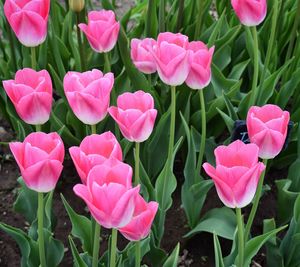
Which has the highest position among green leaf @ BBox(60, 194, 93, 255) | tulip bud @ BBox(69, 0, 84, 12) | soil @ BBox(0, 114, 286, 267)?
tulip bud @ BBox(69, 0, 84, 12)

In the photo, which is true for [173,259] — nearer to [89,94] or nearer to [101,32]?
[89,94]

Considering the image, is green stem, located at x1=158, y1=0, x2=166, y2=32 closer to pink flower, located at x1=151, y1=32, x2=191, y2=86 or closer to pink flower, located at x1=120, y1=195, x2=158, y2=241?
pink flower, located at x1=151, y1=32, x2=191, y2=86

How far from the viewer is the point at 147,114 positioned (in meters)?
1.09

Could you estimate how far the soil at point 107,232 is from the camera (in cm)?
153

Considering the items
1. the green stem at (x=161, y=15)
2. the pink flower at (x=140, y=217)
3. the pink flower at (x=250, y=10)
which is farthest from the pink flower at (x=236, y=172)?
the green stem at (x=161, y=15)

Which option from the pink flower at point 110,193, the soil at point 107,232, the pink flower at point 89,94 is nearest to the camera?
the pink flower at point 110,193

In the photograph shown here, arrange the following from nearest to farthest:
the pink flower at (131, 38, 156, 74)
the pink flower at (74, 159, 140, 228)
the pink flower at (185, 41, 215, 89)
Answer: the pink flower at (74, 159, 140, 228)
the pink flower at (185, 41, 215, 89)
the pink flower at (131, 38, 156, 74)

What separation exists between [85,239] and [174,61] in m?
0.41

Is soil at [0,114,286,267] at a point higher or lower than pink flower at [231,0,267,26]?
lower

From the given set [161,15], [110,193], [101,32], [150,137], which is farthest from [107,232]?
[110,193]

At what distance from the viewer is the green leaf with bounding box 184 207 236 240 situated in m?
1.40

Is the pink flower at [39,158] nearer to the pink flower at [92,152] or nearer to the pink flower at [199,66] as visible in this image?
the pink flower at [92,152]

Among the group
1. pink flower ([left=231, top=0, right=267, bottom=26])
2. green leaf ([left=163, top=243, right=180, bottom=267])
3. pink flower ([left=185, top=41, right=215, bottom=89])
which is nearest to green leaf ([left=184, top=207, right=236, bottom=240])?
green leaf ([left=163, top=243, right=180, bottom=267])

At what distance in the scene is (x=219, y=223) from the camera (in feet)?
4.66
